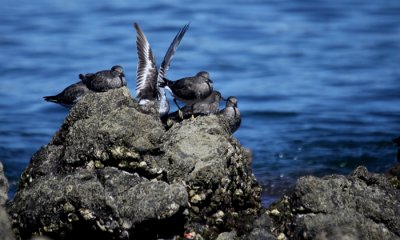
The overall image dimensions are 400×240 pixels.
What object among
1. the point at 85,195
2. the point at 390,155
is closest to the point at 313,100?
the point at 390,155

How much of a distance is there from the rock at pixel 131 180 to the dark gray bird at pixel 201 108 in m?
1.49

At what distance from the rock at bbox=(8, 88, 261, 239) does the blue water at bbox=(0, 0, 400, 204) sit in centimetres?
309

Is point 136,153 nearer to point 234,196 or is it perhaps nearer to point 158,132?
point 158,132

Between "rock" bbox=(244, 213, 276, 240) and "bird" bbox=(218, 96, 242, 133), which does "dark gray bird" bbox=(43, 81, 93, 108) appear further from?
"rock" bbox=(244, 213, 276, 240)

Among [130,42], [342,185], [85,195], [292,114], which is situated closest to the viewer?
[85,195]

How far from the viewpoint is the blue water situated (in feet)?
51.1

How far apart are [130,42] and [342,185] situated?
16.5 metres

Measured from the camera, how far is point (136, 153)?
27.2 ft

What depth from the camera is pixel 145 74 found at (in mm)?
11734

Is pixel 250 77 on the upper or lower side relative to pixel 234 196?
lower

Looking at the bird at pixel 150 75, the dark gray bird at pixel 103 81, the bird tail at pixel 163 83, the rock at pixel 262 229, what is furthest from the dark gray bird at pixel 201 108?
the rock at pixel 262 229

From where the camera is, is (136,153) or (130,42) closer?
(136,153)

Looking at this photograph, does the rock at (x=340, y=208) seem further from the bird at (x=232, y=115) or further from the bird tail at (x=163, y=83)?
the bird tail at (x=163, y=83)

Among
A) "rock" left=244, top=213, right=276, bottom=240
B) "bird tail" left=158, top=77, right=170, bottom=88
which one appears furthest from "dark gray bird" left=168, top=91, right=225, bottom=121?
"rock" left=244, top=213, right=276, bottom=240
